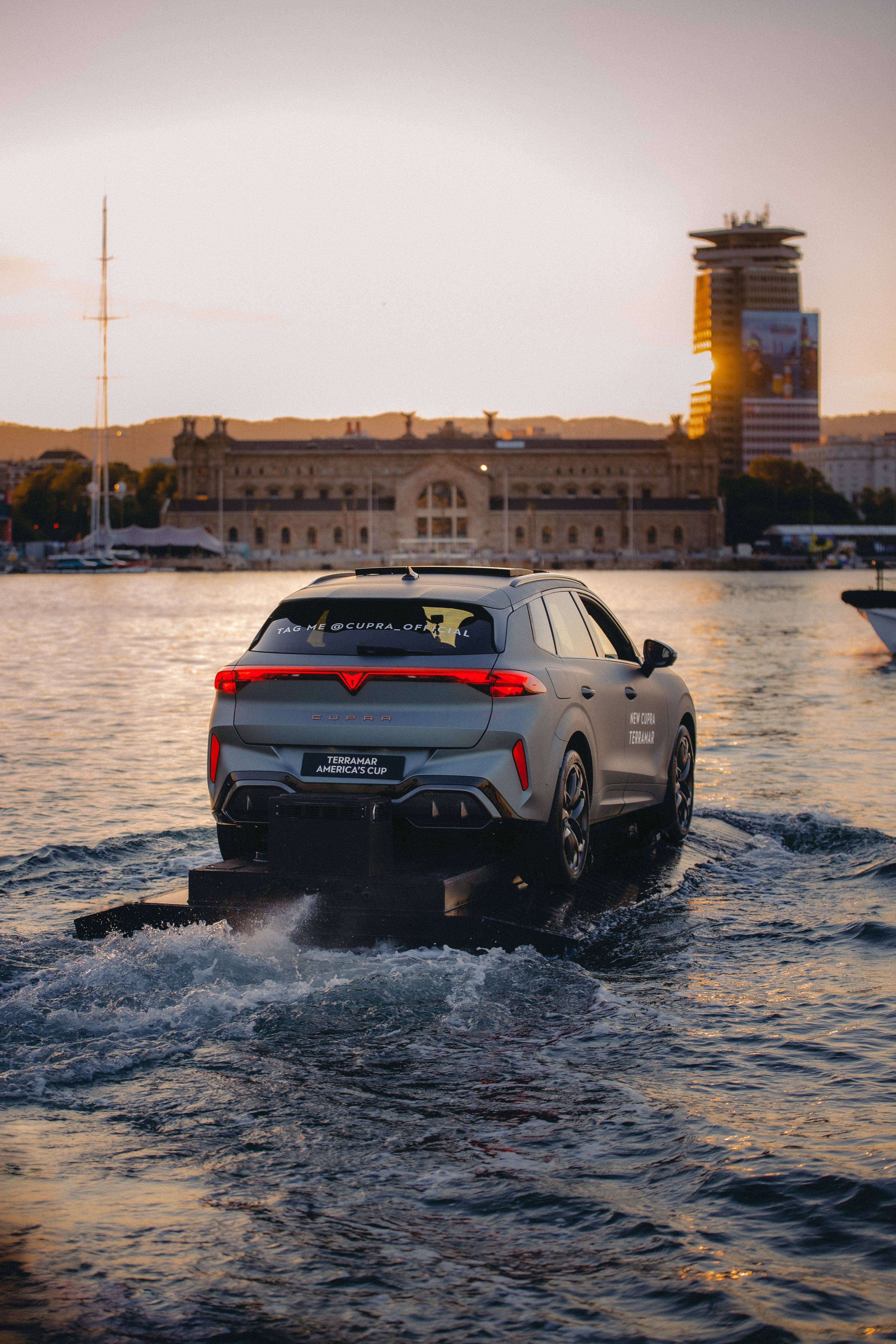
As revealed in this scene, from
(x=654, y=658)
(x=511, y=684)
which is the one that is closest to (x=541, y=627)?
(x=511, y=684)

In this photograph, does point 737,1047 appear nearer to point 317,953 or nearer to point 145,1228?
point 317,953

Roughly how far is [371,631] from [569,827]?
1370mm

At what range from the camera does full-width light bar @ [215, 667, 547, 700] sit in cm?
688

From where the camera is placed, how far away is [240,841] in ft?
24.3

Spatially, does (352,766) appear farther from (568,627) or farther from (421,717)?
(568,627)

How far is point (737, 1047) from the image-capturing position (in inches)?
226

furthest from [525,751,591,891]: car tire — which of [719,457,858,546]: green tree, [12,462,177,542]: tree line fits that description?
[719,457,858,546]: green tree

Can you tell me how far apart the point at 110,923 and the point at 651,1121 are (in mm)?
3089

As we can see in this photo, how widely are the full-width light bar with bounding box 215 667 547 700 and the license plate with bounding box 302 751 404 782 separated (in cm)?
28

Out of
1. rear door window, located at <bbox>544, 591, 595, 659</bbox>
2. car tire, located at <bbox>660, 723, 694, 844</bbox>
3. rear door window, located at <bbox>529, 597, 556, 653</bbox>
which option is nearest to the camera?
rear door window, located at <bbox>529, 597, 556, 653</bbox>

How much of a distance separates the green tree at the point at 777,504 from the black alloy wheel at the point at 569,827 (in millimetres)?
175883

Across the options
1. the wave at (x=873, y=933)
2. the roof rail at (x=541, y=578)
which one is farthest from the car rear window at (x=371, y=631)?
the wave at (x=873, y=933)

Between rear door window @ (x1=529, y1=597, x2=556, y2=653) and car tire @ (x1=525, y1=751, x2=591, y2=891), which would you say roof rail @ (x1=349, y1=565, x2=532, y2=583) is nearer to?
rear door window @ (x1=529, y1=597, x2=556, y2=653)

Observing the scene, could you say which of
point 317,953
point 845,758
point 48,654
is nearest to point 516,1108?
point 317,953
